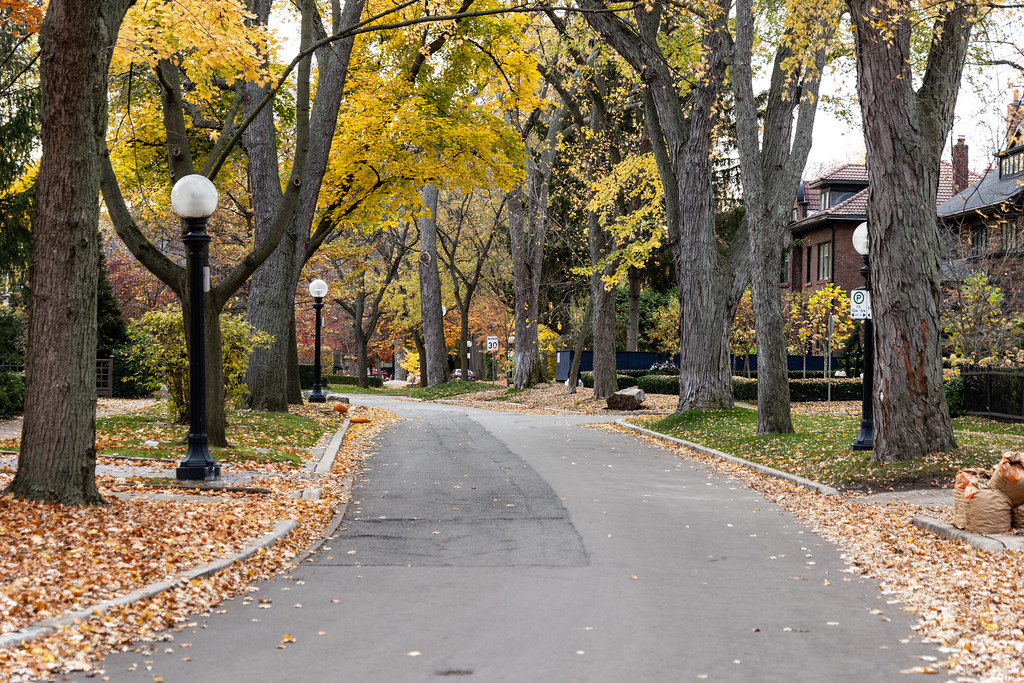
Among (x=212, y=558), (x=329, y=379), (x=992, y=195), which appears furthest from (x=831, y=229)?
(x=212, y=558)

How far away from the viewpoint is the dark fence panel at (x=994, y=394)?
20922 mm

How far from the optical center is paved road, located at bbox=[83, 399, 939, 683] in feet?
17.2

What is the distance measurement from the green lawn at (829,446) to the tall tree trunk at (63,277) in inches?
349

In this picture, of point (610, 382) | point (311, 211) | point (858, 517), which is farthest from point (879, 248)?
point (610, 382)

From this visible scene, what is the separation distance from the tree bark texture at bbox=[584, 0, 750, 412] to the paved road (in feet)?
32.4

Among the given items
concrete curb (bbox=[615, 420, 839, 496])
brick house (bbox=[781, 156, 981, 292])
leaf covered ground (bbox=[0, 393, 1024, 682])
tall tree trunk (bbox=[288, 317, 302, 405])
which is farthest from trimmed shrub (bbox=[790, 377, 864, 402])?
leaf covered ground (bbox=[0, 393, 1024, 682])

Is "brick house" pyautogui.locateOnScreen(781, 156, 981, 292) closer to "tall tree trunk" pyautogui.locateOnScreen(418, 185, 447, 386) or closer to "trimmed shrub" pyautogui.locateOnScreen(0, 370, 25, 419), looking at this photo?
"tall tree trunk" pyautogui.locateOnScreen(418, 185, 447, 386)

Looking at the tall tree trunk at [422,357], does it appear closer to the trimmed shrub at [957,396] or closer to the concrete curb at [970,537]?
the trimmed shrub at [957,396]

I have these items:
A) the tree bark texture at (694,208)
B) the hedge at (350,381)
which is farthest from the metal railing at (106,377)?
the hedge at (350,381)

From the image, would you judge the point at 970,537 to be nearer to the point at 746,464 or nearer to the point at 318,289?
the point at 746,464

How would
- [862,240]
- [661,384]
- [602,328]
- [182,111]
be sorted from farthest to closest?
[661,384] → [602,328] → [862,240] → [182,111]

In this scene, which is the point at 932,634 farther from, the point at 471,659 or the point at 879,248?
the point at 879,248

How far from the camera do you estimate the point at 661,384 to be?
35875 millimetres

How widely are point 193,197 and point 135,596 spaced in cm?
676
